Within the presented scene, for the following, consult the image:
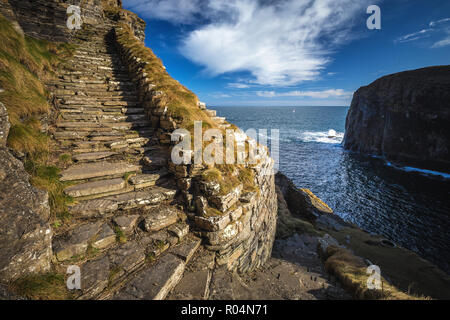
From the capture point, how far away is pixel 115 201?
4.12 m

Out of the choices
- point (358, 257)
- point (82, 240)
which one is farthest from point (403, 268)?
point (82, 240)

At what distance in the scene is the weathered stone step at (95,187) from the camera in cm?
396

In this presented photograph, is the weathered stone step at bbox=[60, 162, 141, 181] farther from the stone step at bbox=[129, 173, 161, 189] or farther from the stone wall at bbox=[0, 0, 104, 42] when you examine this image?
the stone wall at bbox=[0, 0, 104, 42]

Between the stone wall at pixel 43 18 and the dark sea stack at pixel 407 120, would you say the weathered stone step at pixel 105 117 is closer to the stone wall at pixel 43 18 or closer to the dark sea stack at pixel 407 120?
the stone wall at pixel 43 18

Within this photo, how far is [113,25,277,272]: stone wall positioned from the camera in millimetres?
4289

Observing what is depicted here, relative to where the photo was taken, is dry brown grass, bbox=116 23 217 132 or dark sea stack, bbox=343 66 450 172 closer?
dry brown grass, bbox=116 23 217 132

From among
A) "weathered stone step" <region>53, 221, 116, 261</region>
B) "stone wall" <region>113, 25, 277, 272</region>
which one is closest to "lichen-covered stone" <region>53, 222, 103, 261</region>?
"weathered stone step" <region>53, 221, 116, 261</region>

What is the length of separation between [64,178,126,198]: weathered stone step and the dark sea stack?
182ft

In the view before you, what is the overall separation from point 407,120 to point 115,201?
61.4m

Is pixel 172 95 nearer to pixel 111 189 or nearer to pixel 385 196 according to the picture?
pixel 111 189

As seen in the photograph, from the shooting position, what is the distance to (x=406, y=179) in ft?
106
